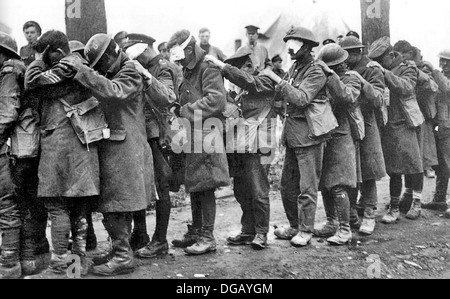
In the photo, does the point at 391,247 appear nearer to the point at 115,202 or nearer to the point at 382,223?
the point at 382,223

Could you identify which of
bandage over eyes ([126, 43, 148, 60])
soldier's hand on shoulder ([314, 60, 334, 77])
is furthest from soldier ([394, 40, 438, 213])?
bandage over eyes ([126, 43, 148, 60])

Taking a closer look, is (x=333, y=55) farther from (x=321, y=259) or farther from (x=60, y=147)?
(x=60, y=147)

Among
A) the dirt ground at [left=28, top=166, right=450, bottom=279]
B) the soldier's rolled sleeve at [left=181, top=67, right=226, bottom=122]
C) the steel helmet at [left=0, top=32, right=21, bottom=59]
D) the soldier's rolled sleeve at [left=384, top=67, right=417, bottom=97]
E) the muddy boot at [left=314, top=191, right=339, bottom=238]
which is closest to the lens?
the steel helmet at [left=0, top=32, right=21, bottom=59]

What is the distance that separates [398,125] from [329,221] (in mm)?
1596

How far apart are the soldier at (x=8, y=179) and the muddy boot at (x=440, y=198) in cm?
550

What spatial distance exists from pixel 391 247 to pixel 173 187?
2.46m

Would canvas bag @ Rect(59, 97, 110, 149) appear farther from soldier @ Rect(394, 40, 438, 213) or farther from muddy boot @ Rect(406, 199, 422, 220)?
muddy boot @ Rect(406, 199, 422, 220)

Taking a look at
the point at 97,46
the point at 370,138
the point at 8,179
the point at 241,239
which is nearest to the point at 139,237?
the point at 241,239

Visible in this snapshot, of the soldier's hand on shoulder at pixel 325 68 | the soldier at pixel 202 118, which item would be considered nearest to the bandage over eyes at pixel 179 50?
the soldier at pixel 202 118

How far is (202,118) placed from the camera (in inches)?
200

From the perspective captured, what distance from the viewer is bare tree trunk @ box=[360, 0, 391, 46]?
24.7ft

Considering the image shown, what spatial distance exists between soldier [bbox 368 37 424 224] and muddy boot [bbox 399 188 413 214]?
314mm

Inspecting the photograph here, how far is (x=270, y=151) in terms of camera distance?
5.48m
